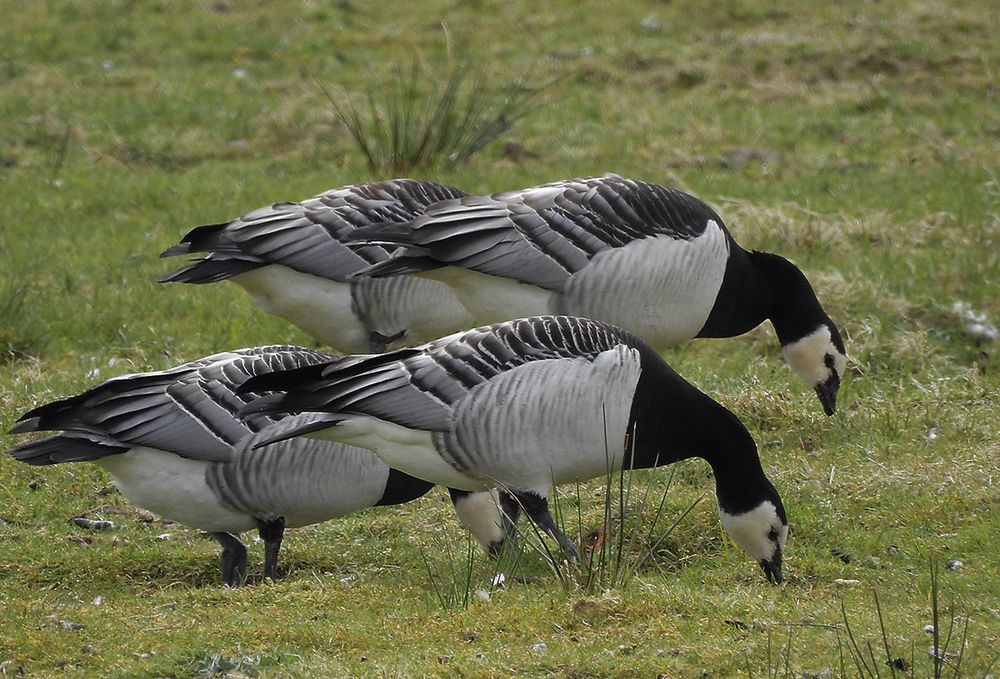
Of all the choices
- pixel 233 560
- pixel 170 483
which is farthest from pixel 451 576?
pixel 170 483

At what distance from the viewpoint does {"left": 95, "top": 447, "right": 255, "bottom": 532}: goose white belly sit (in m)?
6.40

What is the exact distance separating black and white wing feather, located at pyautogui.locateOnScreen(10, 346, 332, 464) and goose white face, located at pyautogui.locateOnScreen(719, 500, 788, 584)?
2117mm

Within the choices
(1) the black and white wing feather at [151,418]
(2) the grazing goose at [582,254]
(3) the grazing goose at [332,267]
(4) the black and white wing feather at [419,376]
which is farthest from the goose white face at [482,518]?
(3) the grazing goose at [332,267]

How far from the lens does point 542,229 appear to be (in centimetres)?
767

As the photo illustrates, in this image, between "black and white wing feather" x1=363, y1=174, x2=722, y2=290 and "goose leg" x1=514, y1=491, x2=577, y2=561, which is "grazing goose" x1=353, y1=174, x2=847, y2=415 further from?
"goose leg" x1=514, y1=491, x2=577, y2=561

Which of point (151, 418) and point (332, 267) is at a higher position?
point (151, 418)

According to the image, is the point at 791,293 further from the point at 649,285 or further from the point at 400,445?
the point at 400,445

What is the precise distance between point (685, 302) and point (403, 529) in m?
1.96

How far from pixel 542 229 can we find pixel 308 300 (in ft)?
5.16

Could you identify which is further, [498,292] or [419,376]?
[498,292]

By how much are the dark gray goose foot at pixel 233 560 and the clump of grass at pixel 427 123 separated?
5.63 metres

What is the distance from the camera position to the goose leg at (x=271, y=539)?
649 cm

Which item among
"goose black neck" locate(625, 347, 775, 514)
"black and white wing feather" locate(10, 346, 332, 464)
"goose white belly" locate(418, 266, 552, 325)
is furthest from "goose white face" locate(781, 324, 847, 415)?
"black and white wing feather" locate(10, 346, 332, 464)

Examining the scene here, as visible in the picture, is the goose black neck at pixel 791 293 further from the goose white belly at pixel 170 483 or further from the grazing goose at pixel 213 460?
the goose white belly at pixel 170 483
